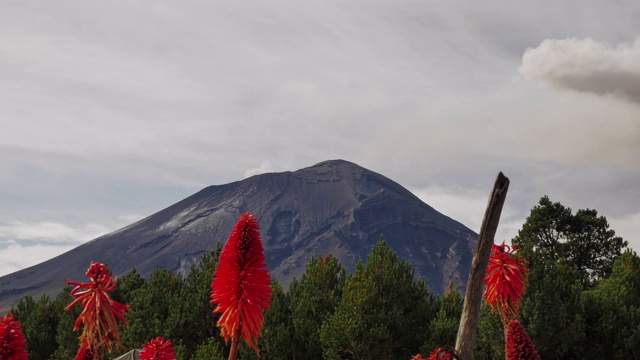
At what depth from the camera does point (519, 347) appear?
20.7ft

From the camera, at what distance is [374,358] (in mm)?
29453

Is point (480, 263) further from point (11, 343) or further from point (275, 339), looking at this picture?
point (275, 339)

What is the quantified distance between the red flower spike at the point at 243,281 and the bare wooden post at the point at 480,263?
A: 2.89m

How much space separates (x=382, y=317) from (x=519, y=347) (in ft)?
79.1

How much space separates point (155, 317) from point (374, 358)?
34.1 ft

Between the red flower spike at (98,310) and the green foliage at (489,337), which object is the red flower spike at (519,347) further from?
the green foliage at (489,337)

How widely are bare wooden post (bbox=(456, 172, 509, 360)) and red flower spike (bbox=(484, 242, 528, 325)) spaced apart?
0.67m

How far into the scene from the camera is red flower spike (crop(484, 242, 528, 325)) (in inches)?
422

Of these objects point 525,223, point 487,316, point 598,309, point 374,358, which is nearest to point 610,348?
point 598,309

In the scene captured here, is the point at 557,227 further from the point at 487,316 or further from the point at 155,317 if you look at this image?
the point at 155,317

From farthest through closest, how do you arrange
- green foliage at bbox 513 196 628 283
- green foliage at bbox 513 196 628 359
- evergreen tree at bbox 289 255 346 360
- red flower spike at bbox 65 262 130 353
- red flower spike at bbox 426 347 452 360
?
green foliage at bbox 513 196 628 283 < evergreen tree at bbox 289 255 346 360 < green foliage at bbox 513 196 628 359 < red flower spike at bbox 65 262 130 353 < red flower spike at bbox 426 347 452 360

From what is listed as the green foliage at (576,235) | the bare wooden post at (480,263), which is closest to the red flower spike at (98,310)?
the bare wooden post at (480,263)

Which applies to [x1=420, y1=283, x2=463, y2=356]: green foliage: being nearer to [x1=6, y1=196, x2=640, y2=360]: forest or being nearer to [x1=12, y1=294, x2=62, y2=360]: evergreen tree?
[x1=6, y1=196, x2=640, y2=360]: forest

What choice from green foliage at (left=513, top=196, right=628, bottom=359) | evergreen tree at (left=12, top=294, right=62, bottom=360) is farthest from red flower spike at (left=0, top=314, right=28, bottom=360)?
evergreen tree at (left=12, top=294, right=62, bottom=360)
